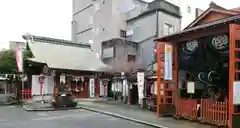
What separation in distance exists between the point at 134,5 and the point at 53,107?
23.3 meters

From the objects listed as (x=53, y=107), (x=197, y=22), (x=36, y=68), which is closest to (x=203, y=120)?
(x=197, y=22)

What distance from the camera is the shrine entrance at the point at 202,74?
11195mm

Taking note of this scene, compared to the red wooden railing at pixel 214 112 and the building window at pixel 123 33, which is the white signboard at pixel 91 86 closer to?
the building window at pixel 123 33

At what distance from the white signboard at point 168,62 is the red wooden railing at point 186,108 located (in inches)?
55.2

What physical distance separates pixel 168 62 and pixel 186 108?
8.46 ft

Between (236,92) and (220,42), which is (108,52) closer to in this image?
(220,42)

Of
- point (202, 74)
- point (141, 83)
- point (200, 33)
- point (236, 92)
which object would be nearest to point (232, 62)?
point (236, 92)

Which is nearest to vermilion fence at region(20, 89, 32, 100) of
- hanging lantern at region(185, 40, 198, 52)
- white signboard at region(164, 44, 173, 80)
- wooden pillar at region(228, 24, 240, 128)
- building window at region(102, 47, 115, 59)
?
building window at region(102, 47, 115, 59)

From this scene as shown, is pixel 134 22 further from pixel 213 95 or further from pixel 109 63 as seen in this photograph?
pixel 213 95

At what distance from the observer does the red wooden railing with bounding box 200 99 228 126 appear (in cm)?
1188

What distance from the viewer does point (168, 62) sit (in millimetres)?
15109

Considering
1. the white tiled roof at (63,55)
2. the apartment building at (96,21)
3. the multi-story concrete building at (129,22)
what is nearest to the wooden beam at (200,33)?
the white tiled roof at (63,55)

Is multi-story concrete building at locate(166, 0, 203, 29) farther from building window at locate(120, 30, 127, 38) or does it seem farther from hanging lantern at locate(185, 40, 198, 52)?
hanging lantern at locate(185, 40, 198, 52)

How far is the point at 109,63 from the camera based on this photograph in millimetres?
34688
